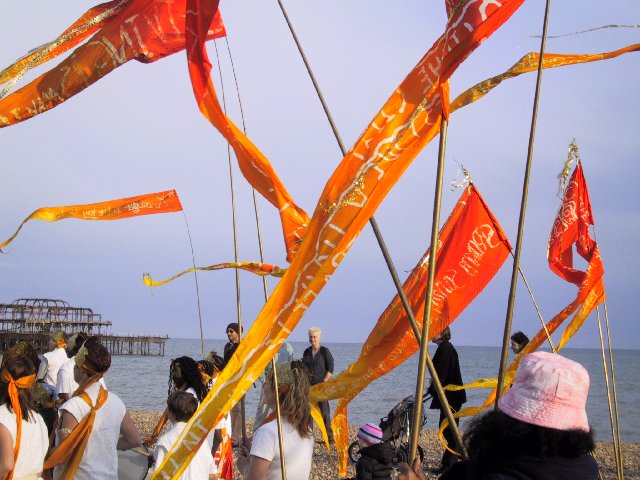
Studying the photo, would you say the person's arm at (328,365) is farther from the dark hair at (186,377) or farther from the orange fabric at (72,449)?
the orange fabric at (72,449)

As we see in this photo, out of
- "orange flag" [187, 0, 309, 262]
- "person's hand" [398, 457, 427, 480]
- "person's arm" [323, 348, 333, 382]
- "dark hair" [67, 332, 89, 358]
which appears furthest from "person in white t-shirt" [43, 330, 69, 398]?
"person's hand" [398, 457, 427, 480]

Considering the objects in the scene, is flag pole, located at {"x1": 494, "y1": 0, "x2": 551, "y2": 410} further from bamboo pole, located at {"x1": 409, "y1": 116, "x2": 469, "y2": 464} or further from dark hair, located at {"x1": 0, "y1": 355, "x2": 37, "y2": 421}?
dark hair, located at {"x1": 0, "y1": 355, "x2": 37, "y2": 421}

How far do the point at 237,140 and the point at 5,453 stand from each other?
2091mm

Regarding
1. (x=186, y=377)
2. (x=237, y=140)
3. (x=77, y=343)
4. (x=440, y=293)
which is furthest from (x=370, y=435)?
(x=77, y=343)

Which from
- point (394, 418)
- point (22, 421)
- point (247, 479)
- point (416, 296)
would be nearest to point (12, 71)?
point (22, 421)

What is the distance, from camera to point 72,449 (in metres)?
4.91

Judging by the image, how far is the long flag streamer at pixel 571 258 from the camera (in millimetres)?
7133

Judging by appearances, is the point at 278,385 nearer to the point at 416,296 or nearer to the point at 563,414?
the point at 416,296

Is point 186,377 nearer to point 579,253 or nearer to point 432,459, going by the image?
point 579,253

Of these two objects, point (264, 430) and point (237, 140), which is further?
point (264, 430)

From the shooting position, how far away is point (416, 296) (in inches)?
235

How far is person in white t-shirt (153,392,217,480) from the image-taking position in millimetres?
5102

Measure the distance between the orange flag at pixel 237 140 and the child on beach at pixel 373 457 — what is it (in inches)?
79.2

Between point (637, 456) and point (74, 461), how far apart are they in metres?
12.9
